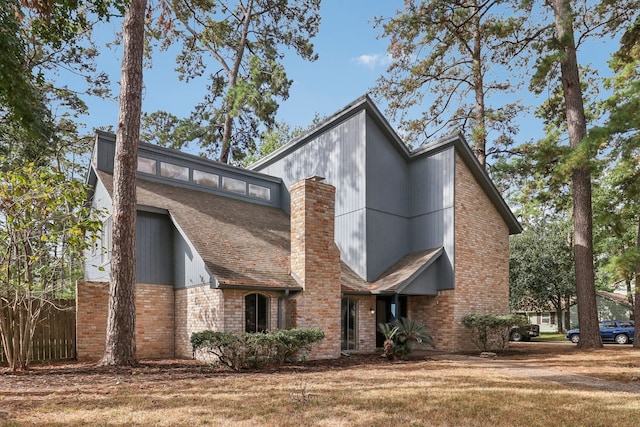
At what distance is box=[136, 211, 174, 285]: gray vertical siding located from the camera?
13367 mm

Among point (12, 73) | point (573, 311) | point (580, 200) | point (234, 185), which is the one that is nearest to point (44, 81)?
point (12, 73)

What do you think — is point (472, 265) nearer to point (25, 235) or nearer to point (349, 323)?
point (349, 323)

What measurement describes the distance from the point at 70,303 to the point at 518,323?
14010mm

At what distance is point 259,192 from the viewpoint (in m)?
18.9

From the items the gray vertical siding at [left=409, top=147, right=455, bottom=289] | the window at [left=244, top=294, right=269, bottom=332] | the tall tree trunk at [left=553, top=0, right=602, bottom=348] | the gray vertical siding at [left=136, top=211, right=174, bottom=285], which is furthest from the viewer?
the tall tree trunk at [left=553, top=0, right=602, bottom=348]

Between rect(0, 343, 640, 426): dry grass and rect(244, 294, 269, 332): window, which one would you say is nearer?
rect(0, 343, 640, 426): dry grass

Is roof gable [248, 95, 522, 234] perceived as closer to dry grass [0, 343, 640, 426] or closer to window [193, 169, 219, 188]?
window [193, 169, 219, 188]

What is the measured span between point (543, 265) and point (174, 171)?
82.4 feet

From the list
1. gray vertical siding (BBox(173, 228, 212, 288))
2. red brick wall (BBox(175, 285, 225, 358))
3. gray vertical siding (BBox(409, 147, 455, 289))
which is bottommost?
red brick wall (BBox(175, 285, 225, 358))

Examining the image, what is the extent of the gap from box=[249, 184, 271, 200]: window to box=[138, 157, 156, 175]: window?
13.8 feet

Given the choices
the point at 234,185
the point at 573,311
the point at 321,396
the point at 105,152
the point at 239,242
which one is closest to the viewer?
the point at 321,396

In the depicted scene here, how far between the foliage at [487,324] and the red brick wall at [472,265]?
0.92ft

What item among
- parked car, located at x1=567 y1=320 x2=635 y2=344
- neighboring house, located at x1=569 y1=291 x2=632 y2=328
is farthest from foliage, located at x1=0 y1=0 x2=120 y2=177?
neighboring house, located at x1=569 y1=291 x2=632 y2=328

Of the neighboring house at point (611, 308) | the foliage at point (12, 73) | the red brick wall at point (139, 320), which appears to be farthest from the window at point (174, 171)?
the neighboring house at point (611, 308)
